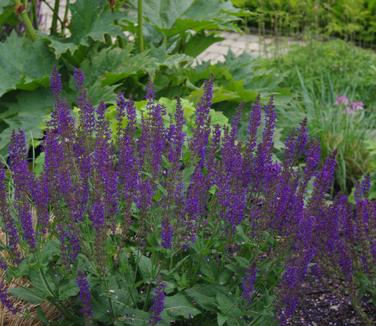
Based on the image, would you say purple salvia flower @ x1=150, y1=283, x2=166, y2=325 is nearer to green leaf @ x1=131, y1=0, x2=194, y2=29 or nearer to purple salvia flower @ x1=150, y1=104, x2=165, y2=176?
purple salvia flower @ x1=150, y1=104, x2=165, y2=176

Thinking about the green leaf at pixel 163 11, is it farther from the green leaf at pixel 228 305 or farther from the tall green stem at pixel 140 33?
the green leaf at pixel 228 305

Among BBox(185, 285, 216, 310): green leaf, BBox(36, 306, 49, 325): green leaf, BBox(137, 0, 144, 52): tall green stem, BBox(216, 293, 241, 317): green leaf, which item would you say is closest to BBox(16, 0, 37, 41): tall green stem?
BBox(137, 0, 144, 52): tall green stem

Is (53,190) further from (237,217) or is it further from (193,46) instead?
(193,46)

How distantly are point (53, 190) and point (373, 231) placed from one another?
1190 mm

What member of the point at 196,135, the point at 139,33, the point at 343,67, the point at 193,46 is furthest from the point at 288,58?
the point at 196,135

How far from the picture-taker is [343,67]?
6.57 metres

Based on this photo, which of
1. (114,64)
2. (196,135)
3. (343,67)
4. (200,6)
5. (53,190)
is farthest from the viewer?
(343,67)

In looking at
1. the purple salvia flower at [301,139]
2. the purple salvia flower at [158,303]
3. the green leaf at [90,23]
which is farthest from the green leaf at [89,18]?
the purple salvia flower at [158,303]

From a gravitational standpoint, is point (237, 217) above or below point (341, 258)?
above

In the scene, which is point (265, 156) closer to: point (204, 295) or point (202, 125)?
point (202, 125)

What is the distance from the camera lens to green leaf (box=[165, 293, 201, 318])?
2.60 meters

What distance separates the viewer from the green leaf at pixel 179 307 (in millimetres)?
2596

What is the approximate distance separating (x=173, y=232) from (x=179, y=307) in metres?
0.29

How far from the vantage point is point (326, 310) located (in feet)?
11.0
